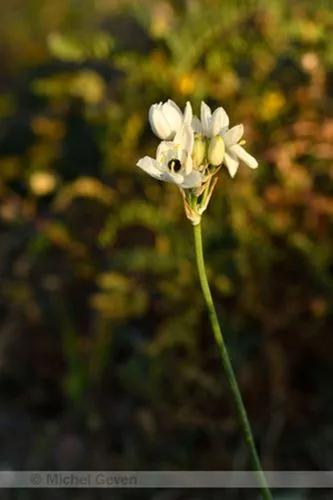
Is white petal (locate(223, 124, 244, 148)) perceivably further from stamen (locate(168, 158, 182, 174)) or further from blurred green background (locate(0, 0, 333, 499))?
blurred green background (locate(0, 0, 333, 499))

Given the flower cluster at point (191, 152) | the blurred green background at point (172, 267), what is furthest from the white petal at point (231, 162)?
the blurred green background at point (172, 267)

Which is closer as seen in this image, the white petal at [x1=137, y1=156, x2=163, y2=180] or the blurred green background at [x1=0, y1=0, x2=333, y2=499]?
the white petal at [x1=137, y1=156, x2=163, y2=180]

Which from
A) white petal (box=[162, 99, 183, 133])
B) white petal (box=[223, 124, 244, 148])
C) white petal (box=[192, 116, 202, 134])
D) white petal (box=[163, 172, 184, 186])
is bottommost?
white petal (box=[163, 172, 184, 186])

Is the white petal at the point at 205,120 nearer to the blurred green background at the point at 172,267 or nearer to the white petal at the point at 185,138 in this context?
the white petal at the point at 185,138

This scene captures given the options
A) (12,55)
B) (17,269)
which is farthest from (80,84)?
(12,55)

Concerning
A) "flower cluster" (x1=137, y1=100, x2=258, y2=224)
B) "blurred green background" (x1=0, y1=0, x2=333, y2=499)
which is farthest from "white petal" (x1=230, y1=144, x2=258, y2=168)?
"blurred green background" (x1=0, y1=0, x2=333, y2=499)

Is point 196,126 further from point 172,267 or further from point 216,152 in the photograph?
point 172,267

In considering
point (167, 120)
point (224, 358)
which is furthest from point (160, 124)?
point (224, 358)

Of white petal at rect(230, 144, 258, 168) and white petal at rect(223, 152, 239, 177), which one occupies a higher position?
white petal at rect(230, 144, 258, 168)
